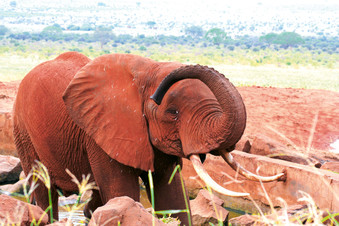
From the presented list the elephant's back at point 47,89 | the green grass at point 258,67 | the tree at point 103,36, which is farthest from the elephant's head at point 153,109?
the tree at point 103,36

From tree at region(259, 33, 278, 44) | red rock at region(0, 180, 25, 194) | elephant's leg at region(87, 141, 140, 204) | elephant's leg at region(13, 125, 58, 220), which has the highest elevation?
elephant's leg at region(87, 141, 140, 204)

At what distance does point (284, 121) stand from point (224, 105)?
11.6 m

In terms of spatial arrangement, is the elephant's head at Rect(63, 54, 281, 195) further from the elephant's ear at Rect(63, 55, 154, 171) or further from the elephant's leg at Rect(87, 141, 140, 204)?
the elephant's leg at Rect(87, 141, 140, 204)

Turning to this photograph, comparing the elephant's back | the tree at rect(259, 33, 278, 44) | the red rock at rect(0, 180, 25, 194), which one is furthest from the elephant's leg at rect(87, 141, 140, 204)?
the tree at rect(259, 33, 278, 44)

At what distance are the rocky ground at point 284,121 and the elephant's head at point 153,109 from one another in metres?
4.06

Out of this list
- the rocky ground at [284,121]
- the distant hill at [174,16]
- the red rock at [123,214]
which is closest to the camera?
the red rock at [123,214]

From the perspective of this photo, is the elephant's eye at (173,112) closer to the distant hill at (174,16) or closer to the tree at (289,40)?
the tree at (289,40)

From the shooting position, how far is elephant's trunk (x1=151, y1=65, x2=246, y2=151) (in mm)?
4195

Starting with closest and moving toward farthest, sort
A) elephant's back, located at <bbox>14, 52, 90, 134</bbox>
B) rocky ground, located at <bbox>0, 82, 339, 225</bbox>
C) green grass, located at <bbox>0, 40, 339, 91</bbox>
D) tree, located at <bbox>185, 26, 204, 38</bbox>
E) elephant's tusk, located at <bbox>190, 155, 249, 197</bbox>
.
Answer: elephant's tusk, located at <bbox>190, 155, 249, 197</bbox> < elephant's back, located at <bbox>14, 52, 90, 134</bbox> < rocky ground, located at <bbox>0, 82, 339, 225</bbox> < green grass, located at <bbox>0, 40, 339, 91</bbox> < tree, located at <bbox>185, 26, 204, 38</bbox>

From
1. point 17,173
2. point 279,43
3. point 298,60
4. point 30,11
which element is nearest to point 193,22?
point 30,11

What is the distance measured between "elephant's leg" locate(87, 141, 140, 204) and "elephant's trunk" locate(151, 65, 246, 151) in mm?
1102

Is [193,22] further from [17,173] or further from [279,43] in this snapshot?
[17,173]

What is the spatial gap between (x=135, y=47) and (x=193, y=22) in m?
54.1

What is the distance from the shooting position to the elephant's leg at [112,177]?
5.16m
